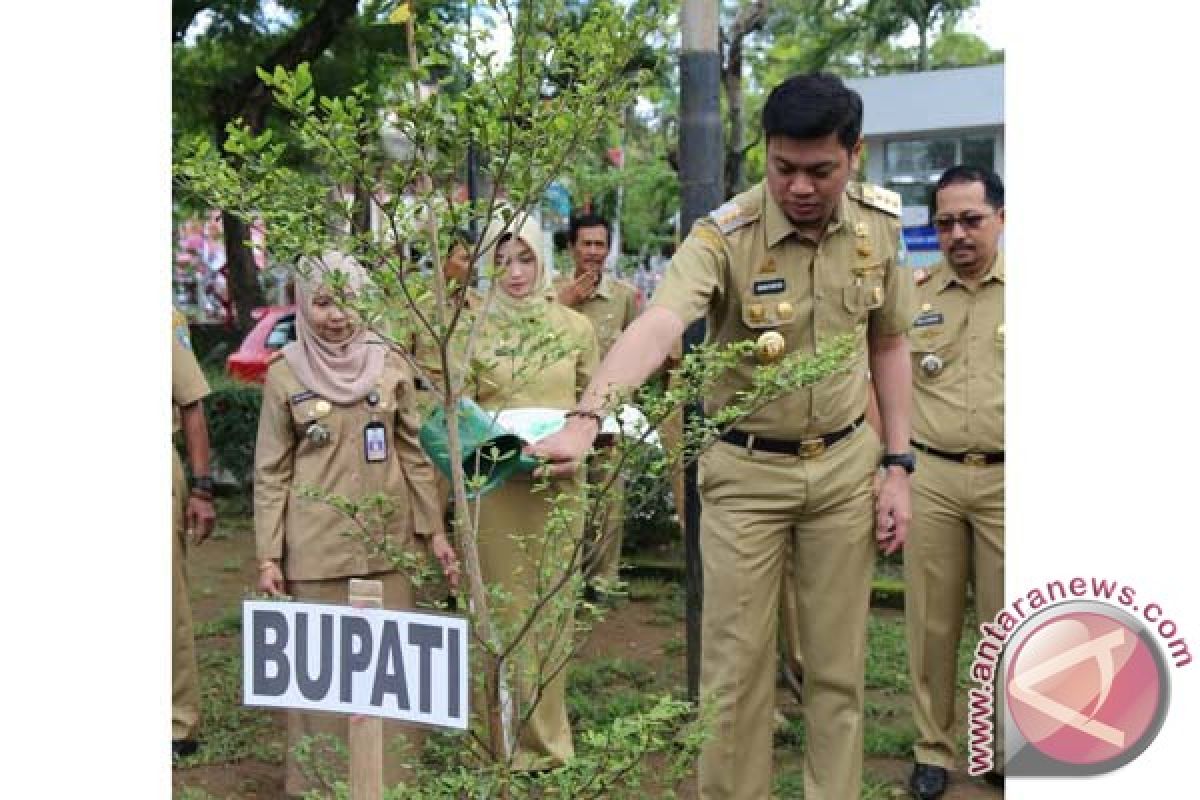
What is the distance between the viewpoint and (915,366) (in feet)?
14.3

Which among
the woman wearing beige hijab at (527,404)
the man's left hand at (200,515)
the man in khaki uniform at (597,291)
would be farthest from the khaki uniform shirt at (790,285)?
the man in khaki uniform at (597,291)

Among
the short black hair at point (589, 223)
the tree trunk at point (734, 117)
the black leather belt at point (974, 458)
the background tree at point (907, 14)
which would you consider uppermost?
the background tree at point (907, 14)

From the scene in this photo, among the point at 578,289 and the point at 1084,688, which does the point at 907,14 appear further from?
the point at 1084,688

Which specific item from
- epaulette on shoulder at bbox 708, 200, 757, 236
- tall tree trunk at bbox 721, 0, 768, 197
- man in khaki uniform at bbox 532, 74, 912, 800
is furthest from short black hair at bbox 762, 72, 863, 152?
tall tree trunk at bbox 721, 0, 768, 197

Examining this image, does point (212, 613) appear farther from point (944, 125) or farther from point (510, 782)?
point (944, 125)

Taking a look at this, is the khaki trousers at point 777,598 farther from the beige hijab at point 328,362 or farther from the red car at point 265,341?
the red car at point 265,341

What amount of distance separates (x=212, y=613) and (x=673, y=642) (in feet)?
7.40

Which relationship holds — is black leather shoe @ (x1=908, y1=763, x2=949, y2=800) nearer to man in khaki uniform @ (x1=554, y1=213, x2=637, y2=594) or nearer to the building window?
man in khaki uniform @ (x1=554, y1=213, x2=637, y2=594)

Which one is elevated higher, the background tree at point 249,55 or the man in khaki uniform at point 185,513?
the background tree at point 249,55

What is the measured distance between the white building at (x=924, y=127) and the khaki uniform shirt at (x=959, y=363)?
61.1 ft

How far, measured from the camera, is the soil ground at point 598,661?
4.20 m

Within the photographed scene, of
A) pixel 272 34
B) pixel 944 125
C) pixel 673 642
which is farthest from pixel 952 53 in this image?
pixel 673 642

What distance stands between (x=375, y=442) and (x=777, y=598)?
4.04 feet

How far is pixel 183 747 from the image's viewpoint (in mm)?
4465
